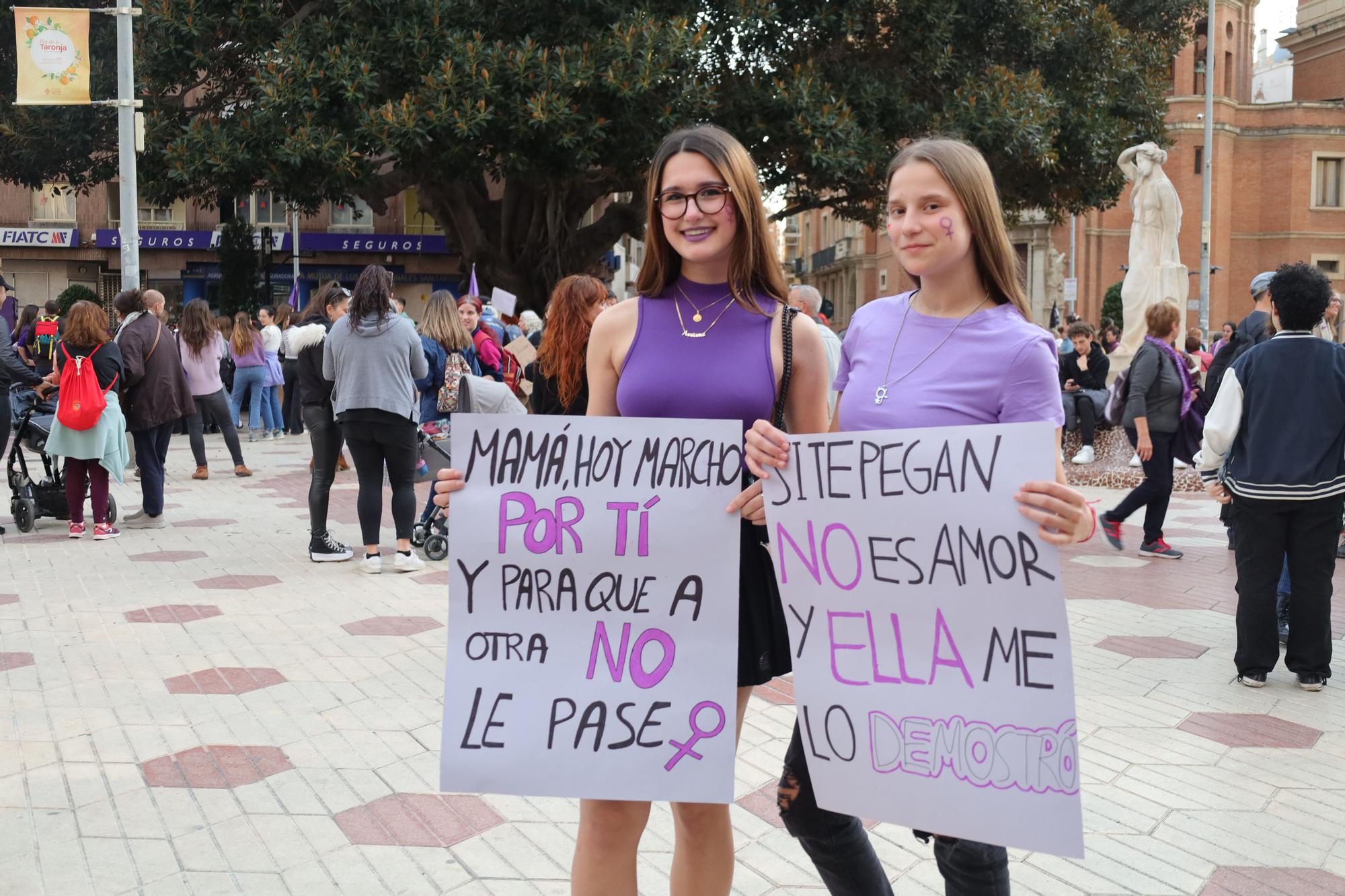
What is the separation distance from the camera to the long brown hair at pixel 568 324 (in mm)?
6348

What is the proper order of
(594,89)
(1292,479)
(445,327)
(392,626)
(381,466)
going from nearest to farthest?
1. (1292,479)
2. (392,626)
3. (381,466)
4. (445,327)
5. (594,89)

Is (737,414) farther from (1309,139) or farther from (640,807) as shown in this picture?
(1309,139)

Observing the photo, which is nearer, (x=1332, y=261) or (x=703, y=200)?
(x=703, y=200)

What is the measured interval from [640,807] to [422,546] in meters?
6.53

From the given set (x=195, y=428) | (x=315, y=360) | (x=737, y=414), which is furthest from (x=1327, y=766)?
(x=195, y=428)

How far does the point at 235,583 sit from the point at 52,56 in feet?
30.7

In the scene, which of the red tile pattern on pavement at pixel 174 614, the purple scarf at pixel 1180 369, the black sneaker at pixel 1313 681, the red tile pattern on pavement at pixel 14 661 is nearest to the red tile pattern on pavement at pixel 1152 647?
the black sneaker at pixel 1313 681

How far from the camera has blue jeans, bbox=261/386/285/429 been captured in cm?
1884

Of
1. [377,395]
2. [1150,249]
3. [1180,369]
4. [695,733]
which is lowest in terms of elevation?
[695,733]

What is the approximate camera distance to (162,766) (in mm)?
4309

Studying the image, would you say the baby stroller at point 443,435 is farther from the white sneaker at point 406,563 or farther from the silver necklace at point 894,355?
the silver necklace at point 894,355

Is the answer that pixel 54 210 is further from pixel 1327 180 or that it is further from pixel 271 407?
pixel 1327 180

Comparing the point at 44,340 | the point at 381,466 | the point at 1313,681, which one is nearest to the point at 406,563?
the point at 381,466

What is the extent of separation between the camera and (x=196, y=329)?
13.3 metres
